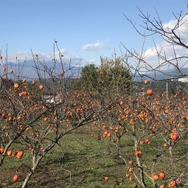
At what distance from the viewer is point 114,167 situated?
8.41m

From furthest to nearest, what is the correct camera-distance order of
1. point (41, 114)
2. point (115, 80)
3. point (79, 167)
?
point (115, 80) < point (79, 167) < point (41, 114)

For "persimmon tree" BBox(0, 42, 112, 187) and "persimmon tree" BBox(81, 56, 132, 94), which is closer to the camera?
"persimmon tree" BBox(0, 42, 112, 187)

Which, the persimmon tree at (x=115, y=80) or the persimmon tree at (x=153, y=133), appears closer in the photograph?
the persimmon tree at (x=153, y=133)

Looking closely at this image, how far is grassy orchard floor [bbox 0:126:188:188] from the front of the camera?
22.9 ft

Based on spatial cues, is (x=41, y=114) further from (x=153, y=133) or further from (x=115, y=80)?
(x=115, y=80)

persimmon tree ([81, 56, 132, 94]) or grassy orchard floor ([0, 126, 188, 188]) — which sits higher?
persimmon tree ([81, 56, 132, 94])

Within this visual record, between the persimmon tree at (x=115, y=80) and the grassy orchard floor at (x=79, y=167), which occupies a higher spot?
the persimmon tree at (x=115, y=80)

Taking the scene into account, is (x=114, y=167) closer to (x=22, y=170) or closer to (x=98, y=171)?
(x=98, y=171)

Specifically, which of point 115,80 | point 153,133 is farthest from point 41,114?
point 115,80

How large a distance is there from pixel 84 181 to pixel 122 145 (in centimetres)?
446

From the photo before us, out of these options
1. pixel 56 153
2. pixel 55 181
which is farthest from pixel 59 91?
pixel 56 153

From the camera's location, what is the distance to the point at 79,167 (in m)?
8.40

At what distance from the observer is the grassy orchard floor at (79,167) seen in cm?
698

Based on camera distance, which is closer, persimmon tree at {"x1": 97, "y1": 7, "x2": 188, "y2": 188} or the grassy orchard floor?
persimmon tree at {"x1": 97, "y1": 7, "x2": 188, "y2": 188}
